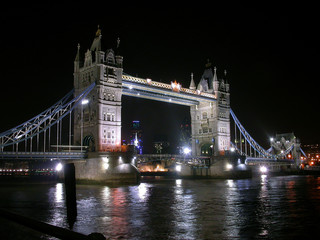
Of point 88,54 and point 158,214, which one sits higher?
point 88,54

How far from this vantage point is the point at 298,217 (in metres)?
19.2

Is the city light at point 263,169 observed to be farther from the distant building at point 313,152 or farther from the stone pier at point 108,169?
the stone pier at point 108,169

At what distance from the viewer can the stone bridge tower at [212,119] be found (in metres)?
68.2

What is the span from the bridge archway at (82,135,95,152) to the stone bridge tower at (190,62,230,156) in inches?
1009

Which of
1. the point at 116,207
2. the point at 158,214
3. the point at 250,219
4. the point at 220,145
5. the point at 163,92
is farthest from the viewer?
the point at 220,145

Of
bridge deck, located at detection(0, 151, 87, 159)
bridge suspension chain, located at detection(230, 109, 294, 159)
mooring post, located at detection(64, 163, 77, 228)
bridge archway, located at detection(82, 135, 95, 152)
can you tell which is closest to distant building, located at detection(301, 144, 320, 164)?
bridge suspension chain, located at detection(230, 109, 294, 159)

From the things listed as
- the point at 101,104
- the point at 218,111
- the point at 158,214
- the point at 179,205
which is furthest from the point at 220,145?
the point at 158,214

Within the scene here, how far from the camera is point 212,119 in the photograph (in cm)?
6850

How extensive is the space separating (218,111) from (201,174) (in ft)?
39.4

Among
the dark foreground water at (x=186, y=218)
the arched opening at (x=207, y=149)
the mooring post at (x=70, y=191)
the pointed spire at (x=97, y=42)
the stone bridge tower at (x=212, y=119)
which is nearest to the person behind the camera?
the dark foreground water at (x=186, y=218)

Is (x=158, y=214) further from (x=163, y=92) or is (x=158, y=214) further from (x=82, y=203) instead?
(x=163, y=92)

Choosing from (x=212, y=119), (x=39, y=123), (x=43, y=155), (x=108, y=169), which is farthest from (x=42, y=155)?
(x=212, y=119)

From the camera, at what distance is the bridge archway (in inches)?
1877

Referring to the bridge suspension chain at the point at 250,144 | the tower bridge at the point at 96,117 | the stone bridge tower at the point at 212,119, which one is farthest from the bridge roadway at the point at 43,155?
the bridge suspension chain at the point at 250,144
